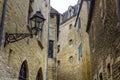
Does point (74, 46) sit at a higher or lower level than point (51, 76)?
higher

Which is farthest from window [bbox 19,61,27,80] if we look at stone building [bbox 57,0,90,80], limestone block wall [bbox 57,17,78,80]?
limestone block wall [bbox 57,17,78,80]

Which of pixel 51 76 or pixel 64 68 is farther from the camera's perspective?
pixel 64 68

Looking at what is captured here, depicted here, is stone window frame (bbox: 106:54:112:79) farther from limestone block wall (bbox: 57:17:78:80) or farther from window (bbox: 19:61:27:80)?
limestone block wall (bbox: 57:17:78:80)

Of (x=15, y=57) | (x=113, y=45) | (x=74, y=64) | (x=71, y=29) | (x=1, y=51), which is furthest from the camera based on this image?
(x=71, y=29)

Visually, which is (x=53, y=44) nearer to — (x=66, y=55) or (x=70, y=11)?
(x=66, y=55)

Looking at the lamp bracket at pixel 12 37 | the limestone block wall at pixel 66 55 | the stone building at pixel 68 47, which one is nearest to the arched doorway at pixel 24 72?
the lamp bracket at pixel 12 37

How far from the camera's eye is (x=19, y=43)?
32.1 feet

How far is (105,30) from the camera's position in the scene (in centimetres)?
1022

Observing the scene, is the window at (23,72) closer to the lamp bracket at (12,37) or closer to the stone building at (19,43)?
the stone building at (19,43)

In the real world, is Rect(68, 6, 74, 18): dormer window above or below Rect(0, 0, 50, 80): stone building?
above

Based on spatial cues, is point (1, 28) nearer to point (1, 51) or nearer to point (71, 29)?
point (1, 51)

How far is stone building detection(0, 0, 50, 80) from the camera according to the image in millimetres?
→ 8320

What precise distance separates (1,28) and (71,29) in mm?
27682

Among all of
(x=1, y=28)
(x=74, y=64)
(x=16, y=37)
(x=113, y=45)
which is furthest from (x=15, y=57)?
(x=74, y=64)
